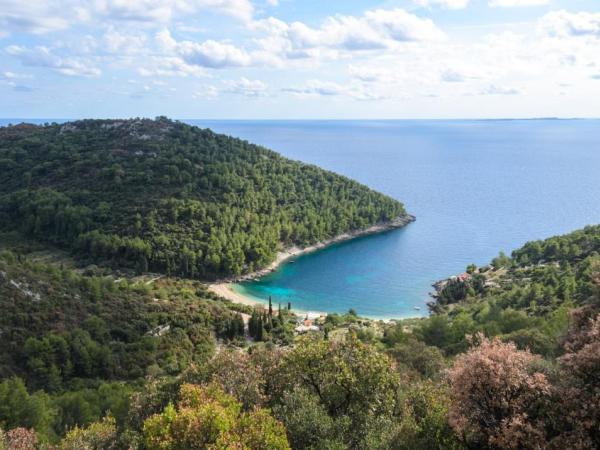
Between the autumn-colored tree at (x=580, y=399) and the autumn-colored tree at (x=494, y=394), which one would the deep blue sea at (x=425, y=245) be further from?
the autumn-colored tree at (x=580, y=399)

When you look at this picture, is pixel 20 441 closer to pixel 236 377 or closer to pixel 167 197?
pixel 236 377

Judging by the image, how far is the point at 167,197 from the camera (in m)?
97.8

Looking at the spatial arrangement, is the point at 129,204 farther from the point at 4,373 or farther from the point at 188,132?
the point at 4,373

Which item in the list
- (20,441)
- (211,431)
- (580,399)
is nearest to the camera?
(580,399)

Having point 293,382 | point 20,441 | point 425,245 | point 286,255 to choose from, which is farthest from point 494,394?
point 425,245

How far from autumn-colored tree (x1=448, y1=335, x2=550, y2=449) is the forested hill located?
72217mm

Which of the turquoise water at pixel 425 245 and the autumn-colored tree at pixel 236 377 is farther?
the turquoise water at pixel 425 245

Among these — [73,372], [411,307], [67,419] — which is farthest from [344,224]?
[67,419]

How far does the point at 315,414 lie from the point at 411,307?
59057 mm

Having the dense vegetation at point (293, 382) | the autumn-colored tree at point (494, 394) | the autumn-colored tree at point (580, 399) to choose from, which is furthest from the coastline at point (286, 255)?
the autumn-colored tree at point (580, 399)

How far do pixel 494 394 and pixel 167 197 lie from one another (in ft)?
298

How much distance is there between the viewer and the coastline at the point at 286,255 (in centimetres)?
7654

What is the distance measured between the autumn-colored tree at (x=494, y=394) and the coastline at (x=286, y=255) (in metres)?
59.2

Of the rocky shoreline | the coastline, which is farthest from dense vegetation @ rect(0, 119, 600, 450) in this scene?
the coastline
